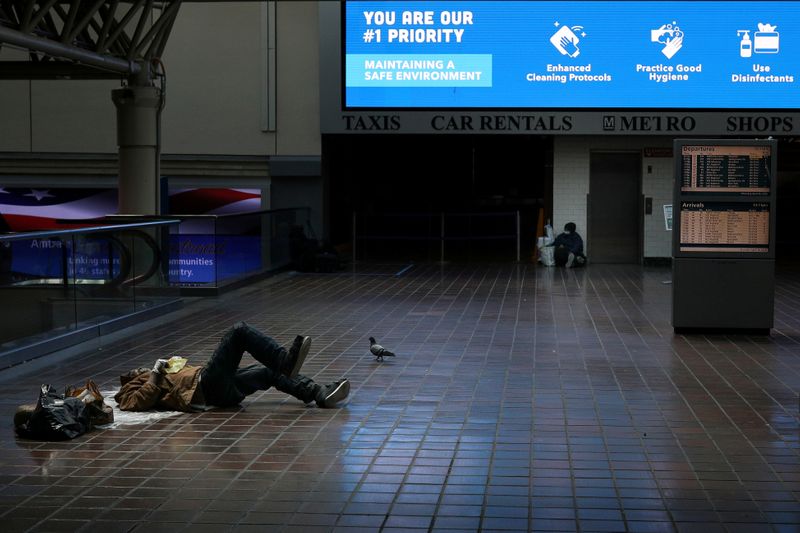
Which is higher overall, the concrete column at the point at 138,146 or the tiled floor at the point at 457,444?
the concrete column at the point at 138,146

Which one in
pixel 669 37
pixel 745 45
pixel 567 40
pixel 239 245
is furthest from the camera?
pixel 567 40

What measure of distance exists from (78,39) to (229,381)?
35.3 feet

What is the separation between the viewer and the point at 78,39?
17.8 metres

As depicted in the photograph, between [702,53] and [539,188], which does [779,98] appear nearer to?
[702,53]

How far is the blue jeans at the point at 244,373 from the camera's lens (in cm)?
869

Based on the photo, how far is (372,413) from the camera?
28.8ft

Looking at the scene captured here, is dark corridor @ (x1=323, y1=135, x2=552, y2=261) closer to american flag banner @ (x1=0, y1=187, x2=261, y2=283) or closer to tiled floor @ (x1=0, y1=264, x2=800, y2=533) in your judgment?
american flag banner @ (x1=0, y1=187, x2=261, y2=283)

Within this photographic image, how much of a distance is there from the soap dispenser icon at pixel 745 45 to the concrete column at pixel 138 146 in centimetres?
1216

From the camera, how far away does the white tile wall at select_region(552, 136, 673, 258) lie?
24.2m

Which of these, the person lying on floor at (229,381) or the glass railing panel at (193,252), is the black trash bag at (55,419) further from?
the glass railing panel at (193,252)

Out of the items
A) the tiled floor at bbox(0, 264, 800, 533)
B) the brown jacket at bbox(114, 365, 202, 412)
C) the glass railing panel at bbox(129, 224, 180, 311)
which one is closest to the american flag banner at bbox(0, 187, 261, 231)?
the glass railing panel at bbox(129, 224, 180, 311)

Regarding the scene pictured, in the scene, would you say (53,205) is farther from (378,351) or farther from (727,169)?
(727,169)

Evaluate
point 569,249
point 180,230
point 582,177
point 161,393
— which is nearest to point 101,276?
point 180,230

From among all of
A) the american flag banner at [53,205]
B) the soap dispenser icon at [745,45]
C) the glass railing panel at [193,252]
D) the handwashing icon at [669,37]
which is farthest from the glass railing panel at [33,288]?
the soap dispenser icon at [745,45]
